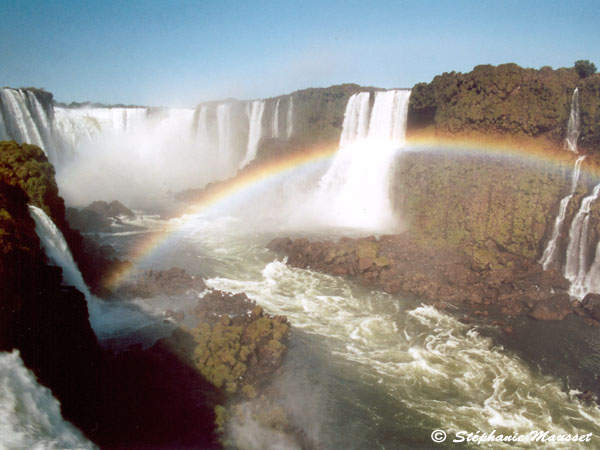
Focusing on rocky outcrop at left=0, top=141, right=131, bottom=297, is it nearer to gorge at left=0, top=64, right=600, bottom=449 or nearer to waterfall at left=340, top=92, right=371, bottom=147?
gorge at left=0, top=64, right=600, bottom=449

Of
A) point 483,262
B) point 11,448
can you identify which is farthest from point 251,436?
point 483,262

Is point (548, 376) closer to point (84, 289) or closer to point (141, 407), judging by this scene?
point (141, 407)

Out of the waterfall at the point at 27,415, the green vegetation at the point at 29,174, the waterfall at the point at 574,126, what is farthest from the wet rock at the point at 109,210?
the waterfall at the point at 574,126

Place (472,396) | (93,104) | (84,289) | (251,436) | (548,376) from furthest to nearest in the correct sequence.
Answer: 1. (93,104)
2. (84,289)
3. (548,376)
4. (472,396)
5. (251,436)

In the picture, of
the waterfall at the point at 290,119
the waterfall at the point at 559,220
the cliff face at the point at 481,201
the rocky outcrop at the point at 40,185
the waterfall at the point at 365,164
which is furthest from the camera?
the waterfall at the point at 290,119

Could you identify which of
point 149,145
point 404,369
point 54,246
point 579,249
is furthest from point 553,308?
point 149,145

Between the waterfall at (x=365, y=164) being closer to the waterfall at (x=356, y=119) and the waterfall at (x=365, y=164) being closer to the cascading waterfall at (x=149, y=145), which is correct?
the waterfall at (x=356, y=119)

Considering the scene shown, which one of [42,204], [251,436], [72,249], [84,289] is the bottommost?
[251,436]
